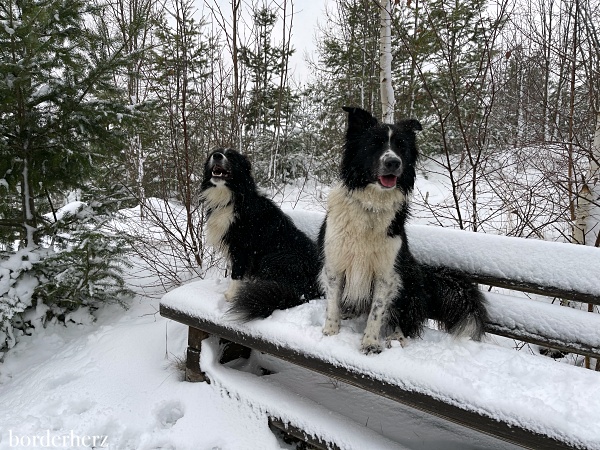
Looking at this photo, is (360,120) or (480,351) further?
(360,120)

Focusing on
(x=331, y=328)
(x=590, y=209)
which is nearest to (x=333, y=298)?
(x=331, y=328)

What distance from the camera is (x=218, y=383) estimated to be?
271cm

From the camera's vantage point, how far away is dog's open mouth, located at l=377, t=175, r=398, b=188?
208 cm

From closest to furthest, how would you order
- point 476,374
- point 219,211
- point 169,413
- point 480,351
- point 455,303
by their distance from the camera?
point 476,374, point 480,351, point 455,303, point 169,413, point 219,211

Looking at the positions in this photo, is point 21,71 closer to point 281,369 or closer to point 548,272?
point 281,369

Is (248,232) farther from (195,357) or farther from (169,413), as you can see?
(169,413)

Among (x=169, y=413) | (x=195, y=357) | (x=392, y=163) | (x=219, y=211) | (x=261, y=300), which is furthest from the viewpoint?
(x=219, y=211)

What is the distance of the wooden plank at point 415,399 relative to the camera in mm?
1444

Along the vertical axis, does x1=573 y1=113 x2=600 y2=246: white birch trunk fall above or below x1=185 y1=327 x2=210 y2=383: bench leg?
above

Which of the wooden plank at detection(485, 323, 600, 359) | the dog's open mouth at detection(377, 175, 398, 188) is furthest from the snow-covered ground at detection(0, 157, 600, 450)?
the dog's open mouth at detection(377, 175, 398, 188)

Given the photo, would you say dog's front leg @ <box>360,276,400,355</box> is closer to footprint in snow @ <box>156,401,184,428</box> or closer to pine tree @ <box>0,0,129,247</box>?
footprint in snow @ <box>156,401,184,428</box>

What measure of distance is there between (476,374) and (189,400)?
2.00 m

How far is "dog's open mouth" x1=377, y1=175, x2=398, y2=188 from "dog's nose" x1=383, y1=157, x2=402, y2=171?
75 mm

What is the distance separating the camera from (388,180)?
2.08 m
